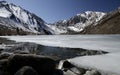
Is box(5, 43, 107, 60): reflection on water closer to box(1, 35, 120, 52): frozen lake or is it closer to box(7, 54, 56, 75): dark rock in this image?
box(1, 35, 120, 52): frozen lake

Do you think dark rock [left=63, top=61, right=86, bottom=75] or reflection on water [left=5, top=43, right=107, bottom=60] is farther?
reflection on water [left=5, top=43, right=107, bottom=60]

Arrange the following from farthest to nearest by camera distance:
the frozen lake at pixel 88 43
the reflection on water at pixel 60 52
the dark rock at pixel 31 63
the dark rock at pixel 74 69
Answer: the frozen lake at pixel 88 43 → the reflection on water at pixel 60 52 → the dark rock at pixel 74 69 → the dark rock at pixel 31 63

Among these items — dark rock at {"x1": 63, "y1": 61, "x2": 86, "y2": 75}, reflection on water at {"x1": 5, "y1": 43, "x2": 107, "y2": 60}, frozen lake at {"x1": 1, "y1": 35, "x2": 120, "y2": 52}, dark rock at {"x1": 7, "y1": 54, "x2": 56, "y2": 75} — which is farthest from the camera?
frozen lake at {"x1": 1, "y1": 35, "x2": 120, "y2": 52}

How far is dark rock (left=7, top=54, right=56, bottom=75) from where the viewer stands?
11.6 m

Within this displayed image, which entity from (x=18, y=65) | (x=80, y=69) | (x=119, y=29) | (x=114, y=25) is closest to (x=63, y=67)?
(x=80, y=69)

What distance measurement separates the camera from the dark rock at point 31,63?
38.2 ft

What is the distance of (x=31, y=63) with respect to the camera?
11.8m

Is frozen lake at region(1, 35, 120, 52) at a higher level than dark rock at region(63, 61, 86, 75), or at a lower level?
lower

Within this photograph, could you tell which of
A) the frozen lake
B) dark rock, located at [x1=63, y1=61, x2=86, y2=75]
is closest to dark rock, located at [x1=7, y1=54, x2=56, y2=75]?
dark rock, located at [x1=63, y1=61, x2=86, y2=75]

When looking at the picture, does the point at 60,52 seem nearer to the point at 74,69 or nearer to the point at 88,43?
the point at 74,69

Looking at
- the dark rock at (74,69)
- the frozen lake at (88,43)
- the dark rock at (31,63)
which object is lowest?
the frozen lake at (88,43)

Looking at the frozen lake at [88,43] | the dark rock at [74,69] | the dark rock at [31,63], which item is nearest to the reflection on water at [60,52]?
the frozen lake at [88,43]

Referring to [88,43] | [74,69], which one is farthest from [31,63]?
[88,43]

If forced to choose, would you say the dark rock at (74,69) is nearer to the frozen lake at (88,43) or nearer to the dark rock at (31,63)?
the dark rock at (31,63)
